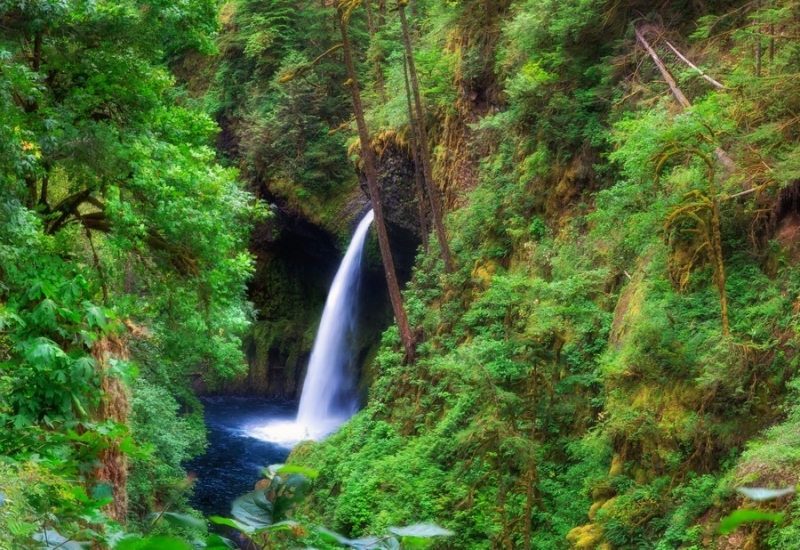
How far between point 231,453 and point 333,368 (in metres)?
4.05

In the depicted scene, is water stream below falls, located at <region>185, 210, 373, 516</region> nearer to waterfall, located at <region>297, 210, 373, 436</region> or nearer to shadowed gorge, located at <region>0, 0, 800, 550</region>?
waterfall, located at <region>297, 210, 373, 436</region>

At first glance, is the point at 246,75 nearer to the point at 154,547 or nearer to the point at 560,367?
the point at 560,367

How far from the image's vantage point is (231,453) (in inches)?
833

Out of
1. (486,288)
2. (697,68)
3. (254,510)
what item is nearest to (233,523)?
(254,510)

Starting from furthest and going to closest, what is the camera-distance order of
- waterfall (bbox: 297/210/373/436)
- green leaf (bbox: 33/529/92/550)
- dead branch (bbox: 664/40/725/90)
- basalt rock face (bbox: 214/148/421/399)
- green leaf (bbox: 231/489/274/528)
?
basalt rock face (bbox: 214/148/421/399), waterfall (bbox: 297/210/373/436), dead branch (bbox: 664/40/725/90), green leaf (bbox: 33/529/92/550), green leaf (bbox: 231/489/274/528)

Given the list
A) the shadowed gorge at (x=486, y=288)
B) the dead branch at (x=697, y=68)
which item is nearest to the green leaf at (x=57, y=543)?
the shadowed gorge at (x=486, y=288)

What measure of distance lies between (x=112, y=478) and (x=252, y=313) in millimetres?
3372

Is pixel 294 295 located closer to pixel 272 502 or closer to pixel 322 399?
pixel 322 399

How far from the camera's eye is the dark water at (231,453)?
1825 centimetres

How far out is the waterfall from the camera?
917 inches

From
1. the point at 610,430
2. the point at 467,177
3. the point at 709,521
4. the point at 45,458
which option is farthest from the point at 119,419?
the point at 467,177

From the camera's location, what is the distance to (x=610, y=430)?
8961 mm

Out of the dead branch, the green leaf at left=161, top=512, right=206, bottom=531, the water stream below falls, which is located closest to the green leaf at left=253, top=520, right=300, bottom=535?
the green leaf at left=161, top=512, right=206, bottom=531

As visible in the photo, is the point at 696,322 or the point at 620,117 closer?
the point at 696,322
